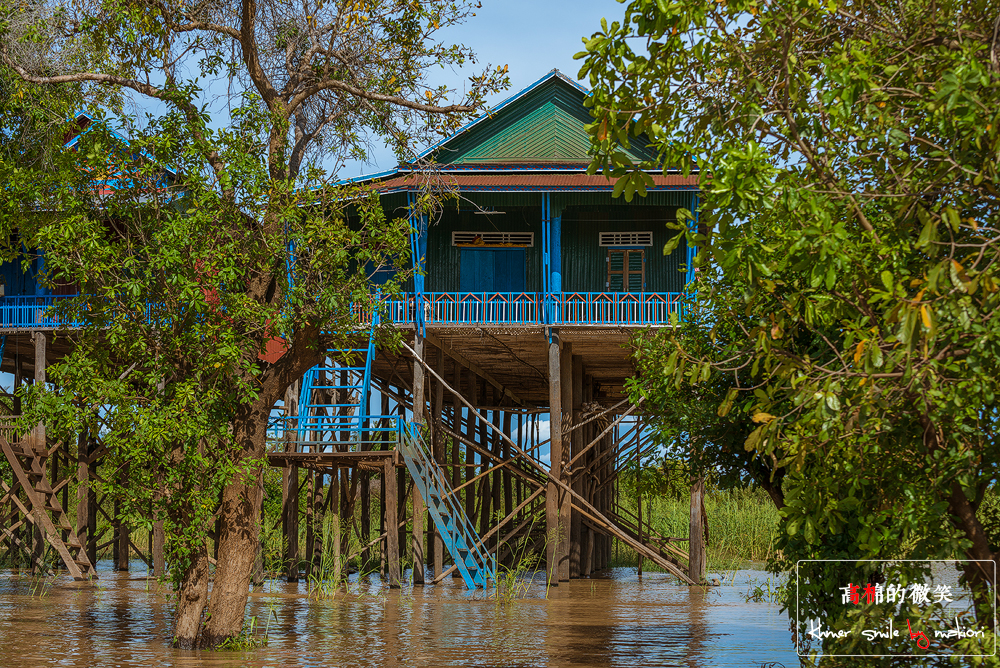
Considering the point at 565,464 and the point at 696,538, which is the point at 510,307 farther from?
the point at 696,538

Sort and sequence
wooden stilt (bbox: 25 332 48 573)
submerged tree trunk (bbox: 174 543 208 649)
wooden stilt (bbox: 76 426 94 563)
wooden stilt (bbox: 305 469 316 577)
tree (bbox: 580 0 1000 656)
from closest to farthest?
tree (bbox: 580 0 1000 656), submerged tree trunk (bbox: 174 543 208 649), wooden stilt (bbox: 25 332 48 573), wooden stilt (bbox: 76 426 94 563), wooden stilt (bbox: 305 469 316 577)

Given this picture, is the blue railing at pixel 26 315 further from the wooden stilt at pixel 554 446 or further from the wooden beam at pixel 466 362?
the wooden stilt at pixel 554 446

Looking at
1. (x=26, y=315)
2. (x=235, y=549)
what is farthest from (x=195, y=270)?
(x=26, y=315)

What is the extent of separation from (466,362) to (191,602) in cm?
1125

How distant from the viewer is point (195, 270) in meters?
10.2

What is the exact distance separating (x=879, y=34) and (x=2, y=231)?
10.8 meters

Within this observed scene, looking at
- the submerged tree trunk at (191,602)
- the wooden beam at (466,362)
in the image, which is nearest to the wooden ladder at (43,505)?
the wooden beam at (466,362)

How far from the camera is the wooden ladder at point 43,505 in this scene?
18016 millimetres

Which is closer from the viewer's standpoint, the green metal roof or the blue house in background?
the blue house in background

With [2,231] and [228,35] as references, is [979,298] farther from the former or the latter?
[2,231]

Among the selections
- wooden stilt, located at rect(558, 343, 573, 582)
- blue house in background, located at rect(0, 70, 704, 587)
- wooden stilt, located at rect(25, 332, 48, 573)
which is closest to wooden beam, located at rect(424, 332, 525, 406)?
blue house in background, located at rect(0, 70, 704, 587)

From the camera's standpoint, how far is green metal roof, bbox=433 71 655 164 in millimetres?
19375

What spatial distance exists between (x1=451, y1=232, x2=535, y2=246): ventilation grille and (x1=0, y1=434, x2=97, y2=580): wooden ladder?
8.45 metres

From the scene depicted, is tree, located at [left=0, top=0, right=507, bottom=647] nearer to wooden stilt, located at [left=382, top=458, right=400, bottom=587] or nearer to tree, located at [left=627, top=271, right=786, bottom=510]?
tree, located at [left=627, top=271, right=786, bottom=510]
